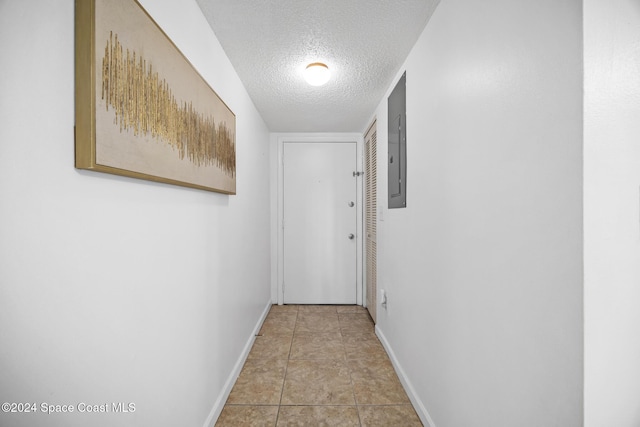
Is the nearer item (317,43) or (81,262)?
(81,262)

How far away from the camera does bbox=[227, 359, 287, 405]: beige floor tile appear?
1.95 meters

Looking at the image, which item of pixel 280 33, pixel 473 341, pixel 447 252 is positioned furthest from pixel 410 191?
pixel 280 33

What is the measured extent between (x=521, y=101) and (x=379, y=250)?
7.01 feet

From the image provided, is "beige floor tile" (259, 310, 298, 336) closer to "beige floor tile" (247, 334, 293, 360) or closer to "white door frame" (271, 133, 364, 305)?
A: "beige floor tile" (247, 334, 293, 360)

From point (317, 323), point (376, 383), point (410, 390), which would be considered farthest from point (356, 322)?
point (410, 390)

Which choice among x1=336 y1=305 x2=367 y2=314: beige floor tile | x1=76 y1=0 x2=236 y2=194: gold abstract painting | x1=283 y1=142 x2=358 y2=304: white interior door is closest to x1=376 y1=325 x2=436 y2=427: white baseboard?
x1=336 y1=305 x2=367 y2=314: beige floor tile

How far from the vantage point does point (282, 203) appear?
12.8 ft

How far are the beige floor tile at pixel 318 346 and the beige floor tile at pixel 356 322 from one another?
209mm

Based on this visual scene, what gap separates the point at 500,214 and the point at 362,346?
2.08 metres

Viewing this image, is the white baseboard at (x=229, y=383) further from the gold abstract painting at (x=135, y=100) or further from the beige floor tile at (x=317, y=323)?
the gold abstract painting at (x=135, y=100)

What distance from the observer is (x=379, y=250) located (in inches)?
115

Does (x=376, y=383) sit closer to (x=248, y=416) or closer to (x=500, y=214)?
(x=248, y=416)

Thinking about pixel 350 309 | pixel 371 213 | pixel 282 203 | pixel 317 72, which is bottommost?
pixel 350 309

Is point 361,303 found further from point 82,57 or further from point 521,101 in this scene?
point 82,57
